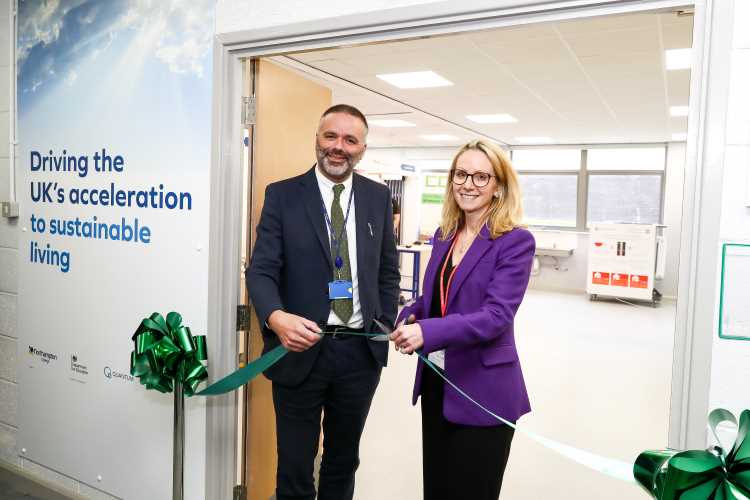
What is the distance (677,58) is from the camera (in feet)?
16.3

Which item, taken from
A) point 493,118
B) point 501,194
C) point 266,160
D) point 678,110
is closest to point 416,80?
point 493,118

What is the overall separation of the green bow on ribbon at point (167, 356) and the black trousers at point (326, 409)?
0.37m

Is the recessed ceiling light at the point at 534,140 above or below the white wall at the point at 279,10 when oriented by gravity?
above

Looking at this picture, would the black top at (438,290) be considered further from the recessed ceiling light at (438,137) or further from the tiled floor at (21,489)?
the recessed ceiling light at (438,137)

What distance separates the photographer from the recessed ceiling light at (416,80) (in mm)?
5863

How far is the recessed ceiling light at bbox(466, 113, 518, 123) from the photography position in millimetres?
8238

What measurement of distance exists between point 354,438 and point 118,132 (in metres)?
1.66

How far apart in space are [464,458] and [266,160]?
4.77 feet

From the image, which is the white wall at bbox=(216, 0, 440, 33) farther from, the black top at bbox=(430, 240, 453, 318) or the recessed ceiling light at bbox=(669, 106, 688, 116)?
the recessed ceiling light at bbox=(669, 106, 688, 116)

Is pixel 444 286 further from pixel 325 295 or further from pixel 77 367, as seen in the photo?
pixel 77 367

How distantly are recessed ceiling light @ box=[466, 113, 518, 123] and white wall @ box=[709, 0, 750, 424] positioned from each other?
6.82 metres

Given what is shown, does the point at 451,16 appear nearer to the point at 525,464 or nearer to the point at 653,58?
the point at 525,464

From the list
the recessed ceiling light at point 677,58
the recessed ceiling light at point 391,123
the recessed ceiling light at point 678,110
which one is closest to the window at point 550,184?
the recessed ceiling light at point 391,123

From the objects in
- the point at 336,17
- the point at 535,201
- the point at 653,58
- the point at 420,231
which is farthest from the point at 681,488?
the point at 535,201
